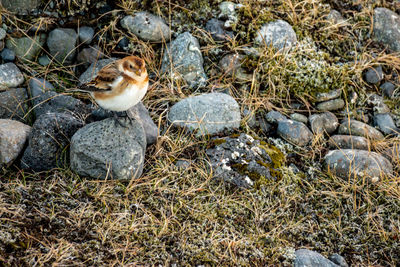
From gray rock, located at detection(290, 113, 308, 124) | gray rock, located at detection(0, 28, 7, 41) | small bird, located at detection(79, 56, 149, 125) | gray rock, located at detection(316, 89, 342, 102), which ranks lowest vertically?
Result: gray rock, located at detection(290, 113, 308, 124)

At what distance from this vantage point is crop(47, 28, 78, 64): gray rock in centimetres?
511

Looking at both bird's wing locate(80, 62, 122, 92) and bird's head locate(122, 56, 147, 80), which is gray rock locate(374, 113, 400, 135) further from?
bird's wing locate(80, 62, 122, 92)

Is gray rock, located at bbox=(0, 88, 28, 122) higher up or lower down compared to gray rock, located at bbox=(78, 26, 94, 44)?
lower down

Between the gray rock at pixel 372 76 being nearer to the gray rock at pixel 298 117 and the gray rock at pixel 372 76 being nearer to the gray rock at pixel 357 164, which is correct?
the gray rock at pixel 298 117

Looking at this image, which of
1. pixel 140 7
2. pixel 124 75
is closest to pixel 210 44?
pixel 140 7

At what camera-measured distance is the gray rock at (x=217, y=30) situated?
561 centimetres

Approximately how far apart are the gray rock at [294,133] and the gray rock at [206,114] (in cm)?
54

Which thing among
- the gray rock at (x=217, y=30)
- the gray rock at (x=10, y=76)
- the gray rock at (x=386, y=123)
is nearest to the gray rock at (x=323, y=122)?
the gray rock at (x=386, y=123)

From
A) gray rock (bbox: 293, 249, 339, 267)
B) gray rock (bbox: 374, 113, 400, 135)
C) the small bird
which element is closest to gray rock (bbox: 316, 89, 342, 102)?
gray rock (bbox: 374, 113, 400, 135)

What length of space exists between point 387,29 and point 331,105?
1.75 m

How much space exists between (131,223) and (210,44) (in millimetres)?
2789

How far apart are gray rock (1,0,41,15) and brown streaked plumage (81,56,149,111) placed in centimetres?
184

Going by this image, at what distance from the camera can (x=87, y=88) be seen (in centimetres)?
399

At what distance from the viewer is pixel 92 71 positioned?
5078 mm
